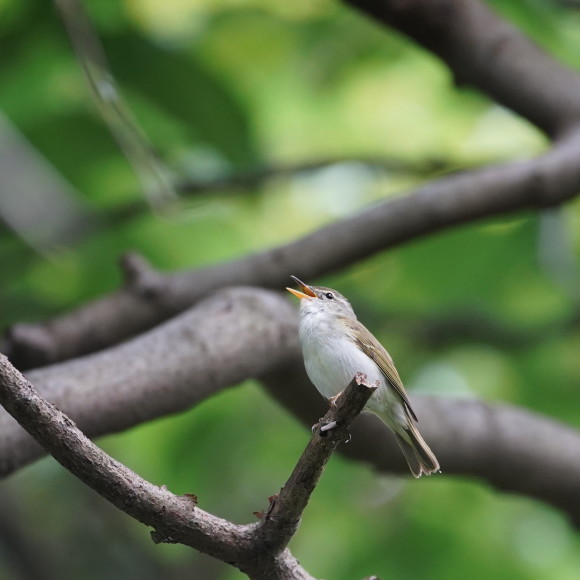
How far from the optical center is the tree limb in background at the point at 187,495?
6.29 feet

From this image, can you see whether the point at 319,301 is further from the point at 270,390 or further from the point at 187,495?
the point at 187,495

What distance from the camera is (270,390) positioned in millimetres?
3629

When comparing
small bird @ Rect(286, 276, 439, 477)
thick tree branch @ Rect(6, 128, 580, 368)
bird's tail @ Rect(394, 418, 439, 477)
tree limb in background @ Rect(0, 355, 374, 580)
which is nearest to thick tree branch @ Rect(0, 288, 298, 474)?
small bird @ Rect(286, 276, 439, 477)

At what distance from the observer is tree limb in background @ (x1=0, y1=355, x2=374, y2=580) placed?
6.29 feet

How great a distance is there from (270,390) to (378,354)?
63 cm

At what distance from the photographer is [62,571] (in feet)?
20.2

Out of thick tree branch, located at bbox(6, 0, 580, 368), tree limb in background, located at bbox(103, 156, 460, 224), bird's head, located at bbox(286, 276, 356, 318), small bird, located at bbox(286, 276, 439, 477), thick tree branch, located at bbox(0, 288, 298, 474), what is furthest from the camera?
tree limb in background, located at bbox(103, 156, 460, 224)

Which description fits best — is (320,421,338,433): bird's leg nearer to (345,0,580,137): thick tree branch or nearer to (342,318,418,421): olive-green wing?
(342,318,418,421): olive-green wing

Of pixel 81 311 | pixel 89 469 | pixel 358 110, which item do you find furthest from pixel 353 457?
pixel 358 110

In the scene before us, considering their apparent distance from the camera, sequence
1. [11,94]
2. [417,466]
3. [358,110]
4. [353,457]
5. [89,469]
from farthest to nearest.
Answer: [358,110], [11,94], [353,457], [417,466], [89,469]

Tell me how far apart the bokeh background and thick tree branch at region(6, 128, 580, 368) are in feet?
2.38

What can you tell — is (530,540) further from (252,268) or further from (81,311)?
(81,311)

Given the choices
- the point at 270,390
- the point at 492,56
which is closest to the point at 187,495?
the point at 270,390

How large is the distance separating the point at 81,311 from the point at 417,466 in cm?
148
